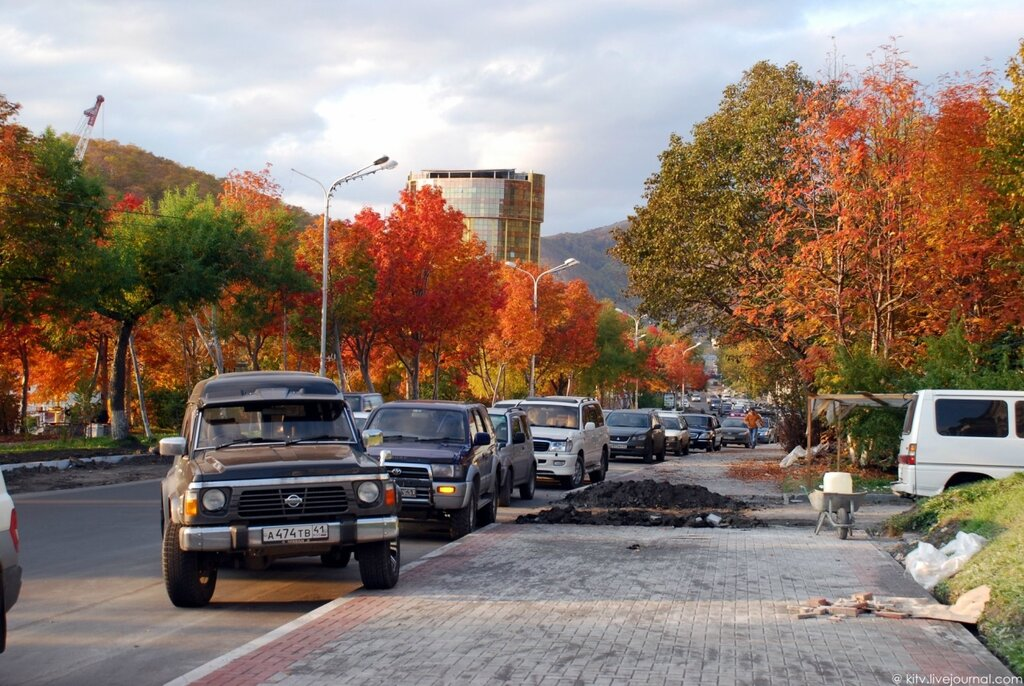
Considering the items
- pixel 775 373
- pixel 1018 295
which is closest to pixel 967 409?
pixel 1018 295

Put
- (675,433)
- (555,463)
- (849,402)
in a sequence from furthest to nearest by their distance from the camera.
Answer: (675,433) < (555,463) < (849,402)

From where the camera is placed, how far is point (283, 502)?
920cm

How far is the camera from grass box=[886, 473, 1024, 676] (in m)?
7.76

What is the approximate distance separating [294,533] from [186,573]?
1.08 meters

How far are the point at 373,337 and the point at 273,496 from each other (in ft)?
129

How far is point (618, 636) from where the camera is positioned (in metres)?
7.86

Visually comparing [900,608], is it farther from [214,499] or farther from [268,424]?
[268,424]

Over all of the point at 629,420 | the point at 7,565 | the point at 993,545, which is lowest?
the point at 629,420

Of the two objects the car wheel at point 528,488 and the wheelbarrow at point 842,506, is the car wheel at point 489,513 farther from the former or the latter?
the wheelbarrow at point 842,506

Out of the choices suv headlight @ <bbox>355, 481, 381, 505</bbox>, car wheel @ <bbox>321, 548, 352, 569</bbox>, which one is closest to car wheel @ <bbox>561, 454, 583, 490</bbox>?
car wheel @ <bbox>321, 548, 352, 569</bbox>

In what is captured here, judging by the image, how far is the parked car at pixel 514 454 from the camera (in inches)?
750

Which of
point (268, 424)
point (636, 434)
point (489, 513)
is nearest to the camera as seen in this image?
point (268, 424)

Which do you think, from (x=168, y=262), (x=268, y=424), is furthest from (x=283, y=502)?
(x=168, y=262)

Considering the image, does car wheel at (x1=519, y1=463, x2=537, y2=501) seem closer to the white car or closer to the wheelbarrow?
the white car
